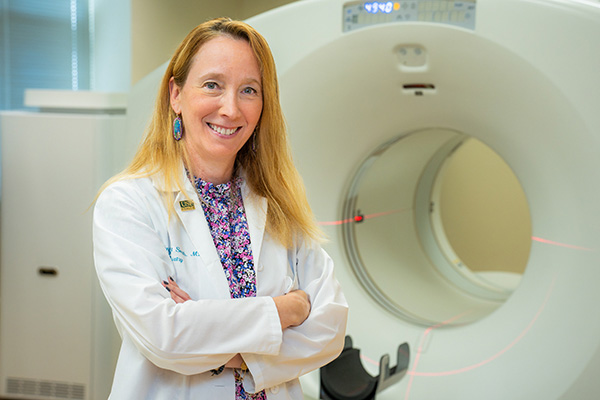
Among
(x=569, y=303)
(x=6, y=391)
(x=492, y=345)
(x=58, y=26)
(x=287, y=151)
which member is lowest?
(x=6, y=391)

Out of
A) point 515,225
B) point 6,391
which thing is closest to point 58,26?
point 6,391

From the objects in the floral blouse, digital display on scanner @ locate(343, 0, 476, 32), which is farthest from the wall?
the floral blouse

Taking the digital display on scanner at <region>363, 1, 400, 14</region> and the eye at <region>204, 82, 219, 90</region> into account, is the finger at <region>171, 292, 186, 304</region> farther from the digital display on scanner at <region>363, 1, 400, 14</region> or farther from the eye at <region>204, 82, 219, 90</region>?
the digital display on scanner at <region>363, 1, 400, 14</region>

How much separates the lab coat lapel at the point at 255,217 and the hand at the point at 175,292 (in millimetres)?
152

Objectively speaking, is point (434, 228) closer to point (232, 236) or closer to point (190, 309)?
point (232, 236)

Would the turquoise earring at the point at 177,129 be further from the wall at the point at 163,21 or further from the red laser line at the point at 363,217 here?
the wall at the point at 163,21

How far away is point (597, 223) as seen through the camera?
168cm

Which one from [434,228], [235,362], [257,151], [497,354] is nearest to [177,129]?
[257,151]

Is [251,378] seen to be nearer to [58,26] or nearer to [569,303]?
[569,303]

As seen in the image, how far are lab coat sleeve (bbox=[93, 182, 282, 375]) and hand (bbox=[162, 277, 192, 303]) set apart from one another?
0.8 inches

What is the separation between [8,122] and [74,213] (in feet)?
1.42

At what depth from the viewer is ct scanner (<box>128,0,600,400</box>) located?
1.68m

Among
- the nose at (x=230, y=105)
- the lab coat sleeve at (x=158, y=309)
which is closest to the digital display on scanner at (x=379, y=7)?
the nose at (x=230, y=105)

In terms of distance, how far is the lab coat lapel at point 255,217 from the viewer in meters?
1.27
